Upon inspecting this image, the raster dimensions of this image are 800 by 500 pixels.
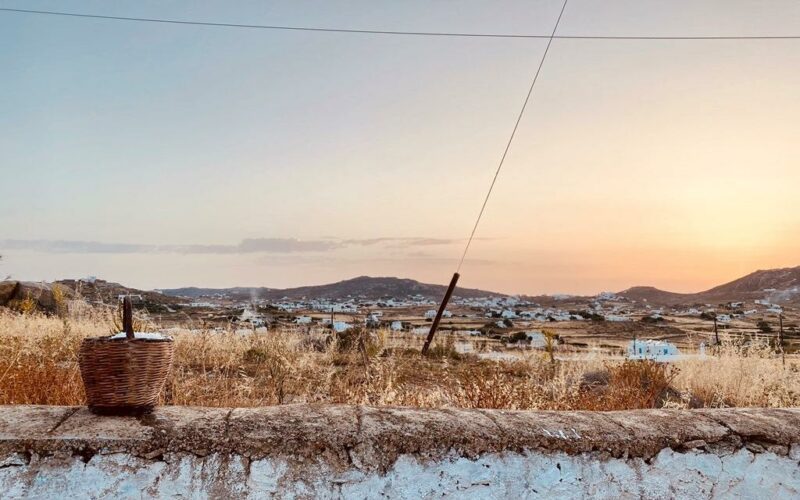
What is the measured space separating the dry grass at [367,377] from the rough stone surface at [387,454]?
176cm

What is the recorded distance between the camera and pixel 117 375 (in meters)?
2.33

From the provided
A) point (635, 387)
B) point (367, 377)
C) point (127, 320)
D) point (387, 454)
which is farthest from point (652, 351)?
point (127, 320)

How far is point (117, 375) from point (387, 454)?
1.06 meters

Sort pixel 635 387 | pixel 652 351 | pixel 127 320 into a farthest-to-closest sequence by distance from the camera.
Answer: pixel 652 351 < pixel 635 387 < pixel 127 320

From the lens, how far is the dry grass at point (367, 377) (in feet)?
14.6

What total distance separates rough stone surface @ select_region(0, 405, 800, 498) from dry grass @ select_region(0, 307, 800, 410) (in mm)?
1762

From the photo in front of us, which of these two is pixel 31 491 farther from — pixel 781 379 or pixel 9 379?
pixel 781 379

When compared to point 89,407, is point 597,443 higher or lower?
lower

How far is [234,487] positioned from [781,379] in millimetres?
7376

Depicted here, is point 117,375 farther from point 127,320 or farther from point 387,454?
point 387,454

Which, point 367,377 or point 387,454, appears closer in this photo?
point 387,454

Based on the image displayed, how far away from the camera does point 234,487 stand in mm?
2127

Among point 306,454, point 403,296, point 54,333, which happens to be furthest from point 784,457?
point 403,296

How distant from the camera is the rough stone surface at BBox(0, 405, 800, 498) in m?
2.10
